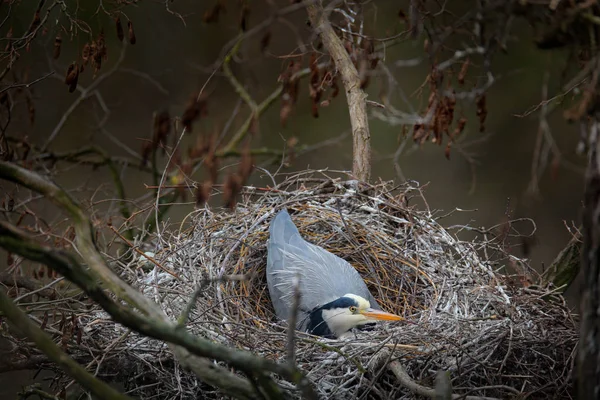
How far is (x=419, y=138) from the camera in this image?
321 centimetres

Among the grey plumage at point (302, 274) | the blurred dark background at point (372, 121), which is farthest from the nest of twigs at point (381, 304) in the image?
the blurred dark background at point (372, 121)

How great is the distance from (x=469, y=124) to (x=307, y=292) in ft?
11.9

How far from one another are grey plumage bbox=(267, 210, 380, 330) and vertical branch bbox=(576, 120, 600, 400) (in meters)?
1.80

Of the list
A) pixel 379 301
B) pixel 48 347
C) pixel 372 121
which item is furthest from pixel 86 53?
pixel 372 121

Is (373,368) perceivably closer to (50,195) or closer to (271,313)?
(271,313)

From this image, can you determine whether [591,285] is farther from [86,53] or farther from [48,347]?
[86,53]

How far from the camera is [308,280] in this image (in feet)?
12.9

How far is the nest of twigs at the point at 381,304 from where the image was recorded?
2.99 metres

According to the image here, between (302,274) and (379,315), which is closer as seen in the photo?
(379,315)

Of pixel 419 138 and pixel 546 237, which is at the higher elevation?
pixel 419 138

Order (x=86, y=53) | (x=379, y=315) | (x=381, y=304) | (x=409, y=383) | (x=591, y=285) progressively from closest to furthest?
(x=591, y=285) → (x=409, y=383) → (x=86, y=53) → (x=379, y=315) → (x=381, y=304)

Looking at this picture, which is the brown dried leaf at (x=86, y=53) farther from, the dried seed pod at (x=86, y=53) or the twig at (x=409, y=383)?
the twig at (x=409, y=383)

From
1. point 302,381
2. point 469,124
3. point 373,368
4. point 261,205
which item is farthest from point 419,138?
point 469,124

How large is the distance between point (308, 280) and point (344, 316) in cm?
33
